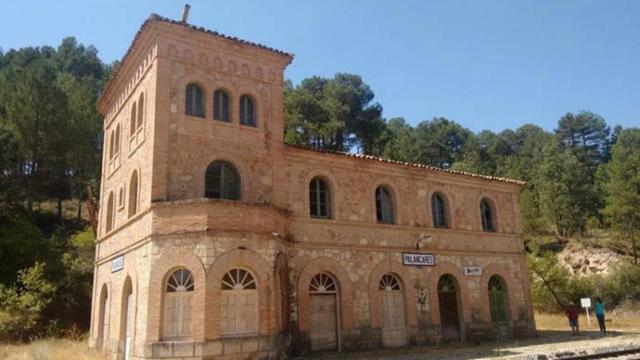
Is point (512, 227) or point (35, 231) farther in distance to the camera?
point (35, 231)

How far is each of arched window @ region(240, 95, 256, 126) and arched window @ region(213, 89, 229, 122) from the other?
0.50 m

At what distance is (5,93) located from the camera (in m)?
34.8

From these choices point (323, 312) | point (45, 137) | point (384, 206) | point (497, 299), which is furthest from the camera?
point (45, 137)

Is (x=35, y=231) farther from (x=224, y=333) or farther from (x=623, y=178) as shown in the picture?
(x=623, y=178)

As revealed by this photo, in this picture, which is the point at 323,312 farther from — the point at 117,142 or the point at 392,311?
the point at 117,142

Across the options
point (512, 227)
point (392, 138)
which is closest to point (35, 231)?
point (512, 227)

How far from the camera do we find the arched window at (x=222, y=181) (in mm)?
14938

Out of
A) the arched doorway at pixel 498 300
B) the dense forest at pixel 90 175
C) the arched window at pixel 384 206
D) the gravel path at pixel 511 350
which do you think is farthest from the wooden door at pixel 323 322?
the dense forest at pixel 90 175

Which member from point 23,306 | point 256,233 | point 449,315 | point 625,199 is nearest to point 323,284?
point 256,233

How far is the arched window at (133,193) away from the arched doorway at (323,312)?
5990mm

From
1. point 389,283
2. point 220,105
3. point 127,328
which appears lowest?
point 127,328

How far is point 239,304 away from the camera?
1330 cm

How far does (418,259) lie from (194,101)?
32.0 feet

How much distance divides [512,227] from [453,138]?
40247mm
